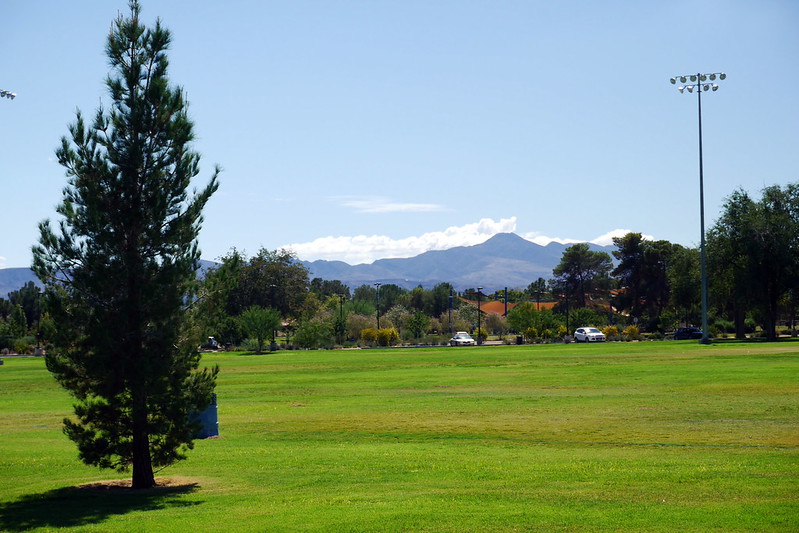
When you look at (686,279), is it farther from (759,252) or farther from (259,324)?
(259,324)

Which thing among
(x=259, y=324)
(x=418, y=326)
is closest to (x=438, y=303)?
(x=418, y=326)

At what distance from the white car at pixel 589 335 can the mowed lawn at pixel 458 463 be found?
164ft

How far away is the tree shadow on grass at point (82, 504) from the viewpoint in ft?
40.9

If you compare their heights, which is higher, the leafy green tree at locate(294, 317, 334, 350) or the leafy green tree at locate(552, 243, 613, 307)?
the leafy green tree at locate(552, 243, 613, 307)

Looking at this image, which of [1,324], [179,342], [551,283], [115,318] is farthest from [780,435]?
[551,283]

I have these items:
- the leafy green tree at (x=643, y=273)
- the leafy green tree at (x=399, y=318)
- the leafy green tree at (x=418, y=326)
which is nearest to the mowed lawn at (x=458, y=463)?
the leafy green tree at (x=418, y=326)

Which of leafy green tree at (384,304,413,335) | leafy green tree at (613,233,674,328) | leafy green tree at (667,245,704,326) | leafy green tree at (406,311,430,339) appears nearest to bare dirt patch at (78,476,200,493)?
leafy green tree at (667,245,704,326)

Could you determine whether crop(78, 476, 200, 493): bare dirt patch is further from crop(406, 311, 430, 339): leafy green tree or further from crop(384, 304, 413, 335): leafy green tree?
crop(384, 304, 413, 335): leafy green tree

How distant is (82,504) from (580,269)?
487 ft

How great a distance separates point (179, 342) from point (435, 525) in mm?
6369

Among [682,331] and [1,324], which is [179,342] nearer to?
[682,331]

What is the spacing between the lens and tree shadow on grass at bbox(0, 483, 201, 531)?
1245 cm

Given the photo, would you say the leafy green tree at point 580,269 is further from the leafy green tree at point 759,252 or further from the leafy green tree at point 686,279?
the leafy green tree at point 759,252

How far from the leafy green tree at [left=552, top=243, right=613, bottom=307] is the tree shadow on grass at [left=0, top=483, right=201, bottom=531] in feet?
473
